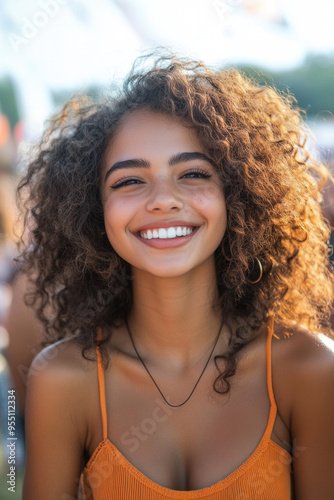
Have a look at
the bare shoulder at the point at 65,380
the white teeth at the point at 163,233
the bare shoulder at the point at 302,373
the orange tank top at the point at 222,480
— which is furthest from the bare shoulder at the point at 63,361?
the bare shoulder at the point at 302,373

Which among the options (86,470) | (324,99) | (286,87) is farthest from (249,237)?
(324,99)

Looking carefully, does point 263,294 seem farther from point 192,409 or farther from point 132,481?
point 132,481

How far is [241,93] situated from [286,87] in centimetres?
39

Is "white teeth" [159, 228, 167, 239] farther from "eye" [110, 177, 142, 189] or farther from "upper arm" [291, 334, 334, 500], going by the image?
"upper arm" [291, 334, 334, 500]

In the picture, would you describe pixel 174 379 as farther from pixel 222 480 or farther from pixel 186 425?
pixel 222 480

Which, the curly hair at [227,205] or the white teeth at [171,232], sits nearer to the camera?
the white teeth at [171,232]

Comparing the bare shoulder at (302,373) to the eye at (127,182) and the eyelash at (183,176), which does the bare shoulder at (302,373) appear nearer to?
the eyelash at (183,176)

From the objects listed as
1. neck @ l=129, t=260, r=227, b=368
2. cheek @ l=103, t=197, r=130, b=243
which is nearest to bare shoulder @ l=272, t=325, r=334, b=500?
neck @ l=129, t=260, r=227, b=368

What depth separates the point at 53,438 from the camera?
184 centimetres

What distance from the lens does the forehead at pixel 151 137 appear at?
1812 mm

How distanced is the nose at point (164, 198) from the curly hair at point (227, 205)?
20 centimetres

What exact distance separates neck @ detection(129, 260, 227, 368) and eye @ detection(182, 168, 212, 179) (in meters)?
0.33

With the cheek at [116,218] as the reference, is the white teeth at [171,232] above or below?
below

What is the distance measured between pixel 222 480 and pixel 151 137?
110 cm
